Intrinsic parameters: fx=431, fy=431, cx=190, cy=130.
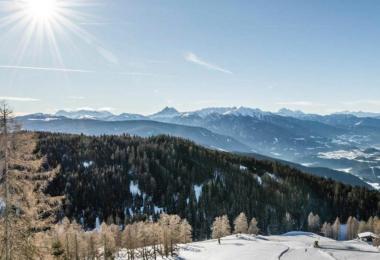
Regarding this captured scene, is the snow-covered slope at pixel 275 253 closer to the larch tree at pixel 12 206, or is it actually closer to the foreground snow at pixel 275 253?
the foreground snow at pixel 275 253

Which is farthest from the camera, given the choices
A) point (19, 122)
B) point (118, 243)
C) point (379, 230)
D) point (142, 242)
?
point (379, 230)

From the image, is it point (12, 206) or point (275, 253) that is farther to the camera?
point (275, 253)

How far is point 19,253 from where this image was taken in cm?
2389

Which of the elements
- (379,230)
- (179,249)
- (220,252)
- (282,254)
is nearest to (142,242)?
(179,249)

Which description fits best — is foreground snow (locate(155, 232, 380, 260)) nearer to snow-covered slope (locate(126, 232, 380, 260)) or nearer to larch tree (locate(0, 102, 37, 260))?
snow-covered slope (locate(126, 232, 380, 260))

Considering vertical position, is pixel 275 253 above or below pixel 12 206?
below

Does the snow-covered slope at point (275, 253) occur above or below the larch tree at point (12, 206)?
below

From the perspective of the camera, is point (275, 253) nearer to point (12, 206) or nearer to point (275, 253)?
point (275, 253)

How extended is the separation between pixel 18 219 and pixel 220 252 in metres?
83.2

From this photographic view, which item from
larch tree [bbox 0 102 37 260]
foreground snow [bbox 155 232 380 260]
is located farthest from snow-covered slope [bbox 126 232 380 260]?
larch tree [bbox 0 102 37 260]

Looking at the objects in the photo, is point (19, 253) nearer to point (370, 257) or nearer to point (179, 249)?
point (370, 257)

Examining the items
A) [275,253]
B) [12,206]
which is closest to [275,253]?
[275,253]

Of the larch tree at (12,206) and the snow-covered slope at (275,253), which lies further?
the snow-covered slope at (275,253)

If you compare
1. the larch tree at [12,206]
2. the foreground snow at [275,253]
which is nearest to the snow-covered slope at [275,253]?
the foreground snow at [275,253]
